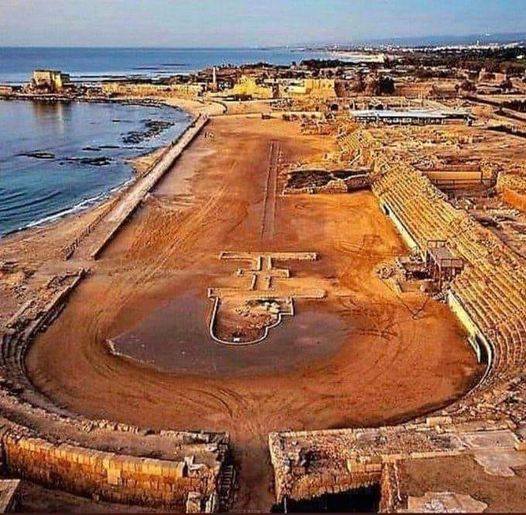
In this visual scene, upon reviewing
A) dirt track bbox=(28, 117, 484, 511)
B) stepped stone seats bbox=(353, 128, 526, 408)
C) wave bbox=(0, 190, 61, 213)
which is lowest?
wave bbox=(0, 190, 61, 213)

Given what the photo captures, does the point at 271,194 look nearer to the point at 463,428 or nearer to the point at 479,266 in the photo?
the point at 479,266

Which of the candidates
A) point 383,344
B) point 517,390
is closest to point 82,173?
point 383,344

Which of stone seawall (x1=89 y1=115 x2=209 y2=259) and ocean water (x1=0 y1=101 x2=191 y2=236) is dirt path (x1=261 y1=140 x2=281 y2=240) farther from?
ocean water (x1=0 y1=101 x2=191 y2=236)

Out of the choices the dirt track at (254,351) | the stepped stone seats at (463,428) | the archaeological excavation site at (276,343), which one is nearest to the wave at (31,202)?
the archaeological excavation site at (276,343)

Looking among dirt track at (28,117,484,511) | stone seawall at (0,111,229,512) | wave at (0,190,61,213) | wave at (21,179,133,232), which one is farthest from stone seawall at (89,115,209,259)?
stone seawall at (0,111,229,512)

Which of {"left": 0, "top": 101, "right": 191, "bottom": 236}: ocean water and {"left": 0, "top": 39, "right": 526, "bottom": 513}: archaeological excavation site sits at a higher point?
{"left": 0, "top": 39, "right": 526, "bottom": 513}: archaeological excavation site

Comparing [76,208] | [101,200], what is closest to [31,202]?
[76,208]

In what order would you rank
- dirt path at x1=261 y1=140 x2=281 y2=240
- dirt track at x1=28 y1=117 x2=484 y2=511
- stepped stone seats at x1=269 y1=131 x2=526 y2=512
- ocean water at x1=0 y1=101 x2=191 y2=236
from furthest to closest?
ocean water at x1=0 y1=101 x2=191 y2=236, dirt path at x1=261 y1=140 x2=281 y2=240, dirt track at x1=28 y1=117 x2=484 y2=511, stepped stone seats at x1=269 y1=131 x2=526 y2=512
